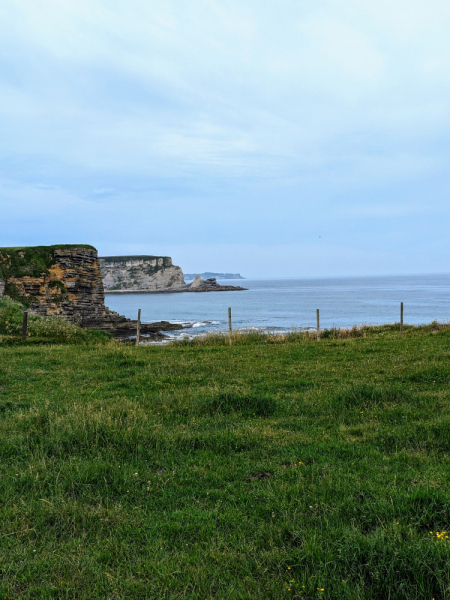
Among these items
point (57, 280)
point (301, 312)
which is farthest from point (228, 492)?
point (301, 312)

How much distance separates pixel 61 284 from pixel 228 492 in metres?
49.3

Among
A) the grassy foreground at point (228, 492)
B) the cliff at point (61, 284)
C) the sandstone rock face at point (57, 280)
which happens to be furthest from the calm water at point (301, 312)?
the grassy foreground at point (228, 492)

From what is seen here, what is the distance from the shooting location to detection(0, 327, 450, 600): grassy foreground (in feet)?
12.3

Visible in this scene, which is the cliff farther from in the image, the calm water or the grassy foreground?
the grassy foreground

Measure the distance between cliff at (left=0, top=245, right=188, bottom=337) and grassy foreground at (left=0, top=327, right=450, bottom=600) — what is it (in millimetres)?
40705

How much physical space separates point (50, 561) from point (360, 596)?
2.82 m

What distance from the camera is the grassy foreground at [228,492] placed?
374 centimetres

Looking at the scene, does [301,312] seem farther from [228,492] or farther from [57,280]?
[228,492]

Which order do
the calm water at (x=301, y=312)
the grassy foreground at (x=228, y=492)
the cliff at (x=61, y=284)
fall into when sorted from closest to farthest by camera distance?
the grassy foreground at (x=228, y=492) → the cliff at (x=61, y=284) → the calm water at (x=301, y=312)

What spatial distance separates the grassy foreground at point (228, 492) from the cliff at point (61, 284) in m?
40.7

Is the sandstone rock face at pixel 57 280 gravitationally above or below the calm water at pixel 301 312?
above

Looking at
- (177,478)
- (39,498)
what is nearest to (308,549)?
(177,478)

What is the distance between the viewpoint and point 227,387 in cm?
1066

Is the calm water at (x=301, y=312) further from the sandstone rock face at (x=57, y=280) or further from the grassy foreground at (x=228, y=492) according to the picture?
the grassy foreground at (x=228, y=492)
